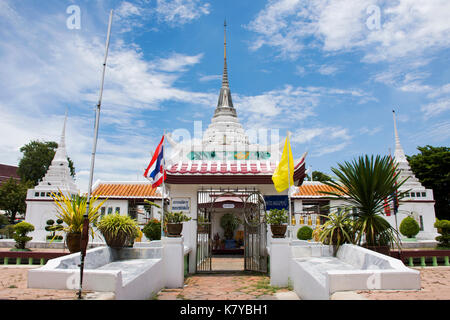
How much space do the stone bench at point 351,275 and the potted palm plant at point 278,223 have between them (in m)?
0.59

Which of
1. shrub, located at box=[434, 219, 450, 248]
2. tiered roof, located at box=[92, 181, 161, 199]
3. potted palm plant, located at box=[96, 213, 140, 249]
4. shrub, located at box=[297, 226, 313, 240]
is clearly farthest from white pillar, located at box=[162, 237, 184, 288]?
tiered roof, located at box=[92, 181, 161, 199]

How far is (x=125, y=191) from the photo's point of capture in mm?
18531

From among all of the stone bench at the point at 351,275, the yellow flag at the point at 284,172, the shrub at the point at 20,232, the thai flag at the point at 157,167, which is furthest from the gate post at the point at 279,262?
the shrub at the point at 20,232

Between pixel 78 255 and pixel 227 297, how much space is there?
2.73m

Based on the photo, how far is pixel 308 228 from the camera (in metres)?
13.4

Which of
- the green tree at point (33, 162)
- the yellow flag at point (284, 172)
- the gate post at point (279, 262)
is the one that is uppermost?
the green tree at point (33, 162)

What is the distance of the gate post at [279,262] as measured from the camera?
24.9 feet

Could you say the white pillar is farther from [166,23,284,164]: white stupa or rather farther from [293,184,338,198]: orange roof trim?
[293,184,338,198]: orange roof trim

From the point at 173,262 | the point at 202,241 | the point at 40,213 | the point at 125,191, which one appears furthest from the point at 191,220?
the point at 40,213

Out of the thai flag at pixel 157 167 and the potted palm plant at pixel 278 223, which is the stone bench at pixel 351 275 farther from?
the thai flag at pixel 157 167

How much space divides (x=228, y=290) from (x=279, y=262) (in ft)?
4.61

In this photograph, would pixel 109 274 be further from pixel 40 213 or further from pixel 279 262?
pixel 40 213
